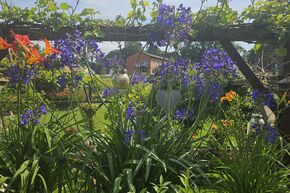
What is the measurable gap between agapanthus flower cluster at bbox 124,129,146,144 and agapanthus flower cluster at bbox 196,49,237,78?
0.69m

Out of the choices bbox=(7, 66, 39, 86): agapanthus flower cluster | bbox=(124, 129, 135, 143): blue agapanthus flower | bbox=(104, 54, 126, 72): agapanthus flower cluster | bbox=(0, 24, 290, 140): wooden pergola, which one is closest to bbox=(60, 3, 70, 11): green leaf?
bbox=(0, 24, 290, 140): wooden pergola

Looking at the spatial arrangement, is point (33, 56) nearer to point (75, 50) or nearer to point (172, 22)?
point (75, 50)

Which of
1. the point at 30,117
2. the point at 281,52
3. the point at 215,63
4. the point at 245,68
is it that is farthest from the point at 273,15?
the point at 30,117

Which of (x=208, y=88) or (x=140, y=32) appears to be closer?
(x=208, y=88)

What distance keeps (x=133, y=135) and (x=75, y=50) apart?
29.5 inches

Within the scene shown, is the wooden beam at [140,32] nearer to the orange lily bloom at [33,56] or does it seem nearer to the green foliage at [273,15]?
the green foliage at [273,15]

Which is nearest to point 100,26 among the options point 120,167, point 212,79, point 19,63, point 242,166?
point 19,63

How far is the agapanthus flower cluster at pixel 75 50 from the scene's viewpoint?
257 cm

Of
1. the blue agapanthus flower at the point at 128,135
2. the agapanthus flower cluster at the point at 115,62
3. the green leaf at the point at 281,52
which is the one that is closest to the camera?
the blue agapanthus flower at the point at 128,135

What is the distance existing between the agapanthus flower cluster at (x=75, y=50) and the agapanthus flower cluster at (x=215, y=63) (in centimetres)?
78

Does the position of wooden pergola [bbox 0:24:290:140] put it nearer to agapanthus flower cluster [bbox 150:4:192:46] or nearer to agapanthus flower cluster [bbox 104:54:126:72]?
agapanthus flower cluster [bbox 104:54:126:72]

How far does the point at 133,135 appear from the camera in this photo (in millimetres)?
2482

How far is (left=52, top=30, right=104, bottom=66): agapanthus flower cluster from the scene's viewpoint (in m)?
2.57

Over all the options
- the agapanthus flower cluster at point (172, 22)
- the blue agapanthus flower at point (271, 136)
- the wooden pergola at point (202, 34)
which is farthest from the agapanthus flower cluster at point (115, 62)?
the blue agapanthus flower at point (271, 136)
